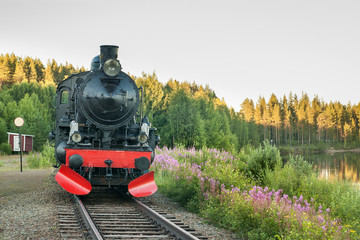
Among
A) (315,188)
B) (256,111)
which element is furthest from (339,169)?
(256,111)

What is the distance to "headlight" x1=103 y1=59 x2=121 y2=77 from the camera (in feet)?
30.7

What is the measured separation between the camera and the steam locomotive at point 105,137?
28.5 feet

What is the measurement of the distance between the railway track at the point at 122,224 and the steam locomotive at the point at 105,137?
53 cm

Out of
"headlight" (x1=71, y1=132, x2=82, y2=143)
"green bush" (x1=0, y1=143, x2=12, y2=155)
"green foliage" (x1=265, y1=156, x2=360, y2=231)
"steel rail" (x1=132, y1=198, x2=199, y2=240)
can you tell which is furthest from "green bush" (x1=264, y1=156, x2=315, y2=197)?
"green bush" (x1=0, y1=143, x2=12, y2=155)

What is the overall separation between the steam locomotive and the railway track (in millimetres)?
525

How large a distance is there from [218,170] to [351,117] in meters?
110

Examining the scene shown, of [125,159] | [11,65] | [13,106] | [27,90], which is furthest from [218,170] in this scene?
[11,65]

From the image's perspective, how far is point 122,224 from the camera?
698 cm

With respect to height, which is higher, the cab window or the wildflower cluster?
the cab window

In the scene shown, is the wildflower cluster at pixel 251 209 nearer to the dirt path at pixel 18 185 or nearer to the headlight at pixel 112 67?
the headlight at pixel 112 67

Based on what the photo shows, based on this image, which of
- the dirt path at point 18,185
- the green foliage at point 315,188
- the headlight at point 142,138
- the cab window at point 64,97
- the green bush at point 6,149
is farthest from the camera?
the green bush at point 6,149

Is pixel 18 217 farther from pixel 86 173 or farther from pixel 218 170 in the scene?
pixel 218 170

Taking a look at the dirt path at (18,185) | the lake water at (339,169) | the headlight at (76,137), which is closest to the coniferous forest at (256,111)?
the lake water at (339,169)

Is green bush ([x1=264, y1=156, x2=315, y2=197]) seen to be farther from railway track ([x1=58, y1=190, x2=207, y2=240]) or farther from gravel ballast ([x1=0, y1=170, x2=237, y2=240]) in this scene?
railway track ([x1=58, y1=190, x2=207, y2=240])
